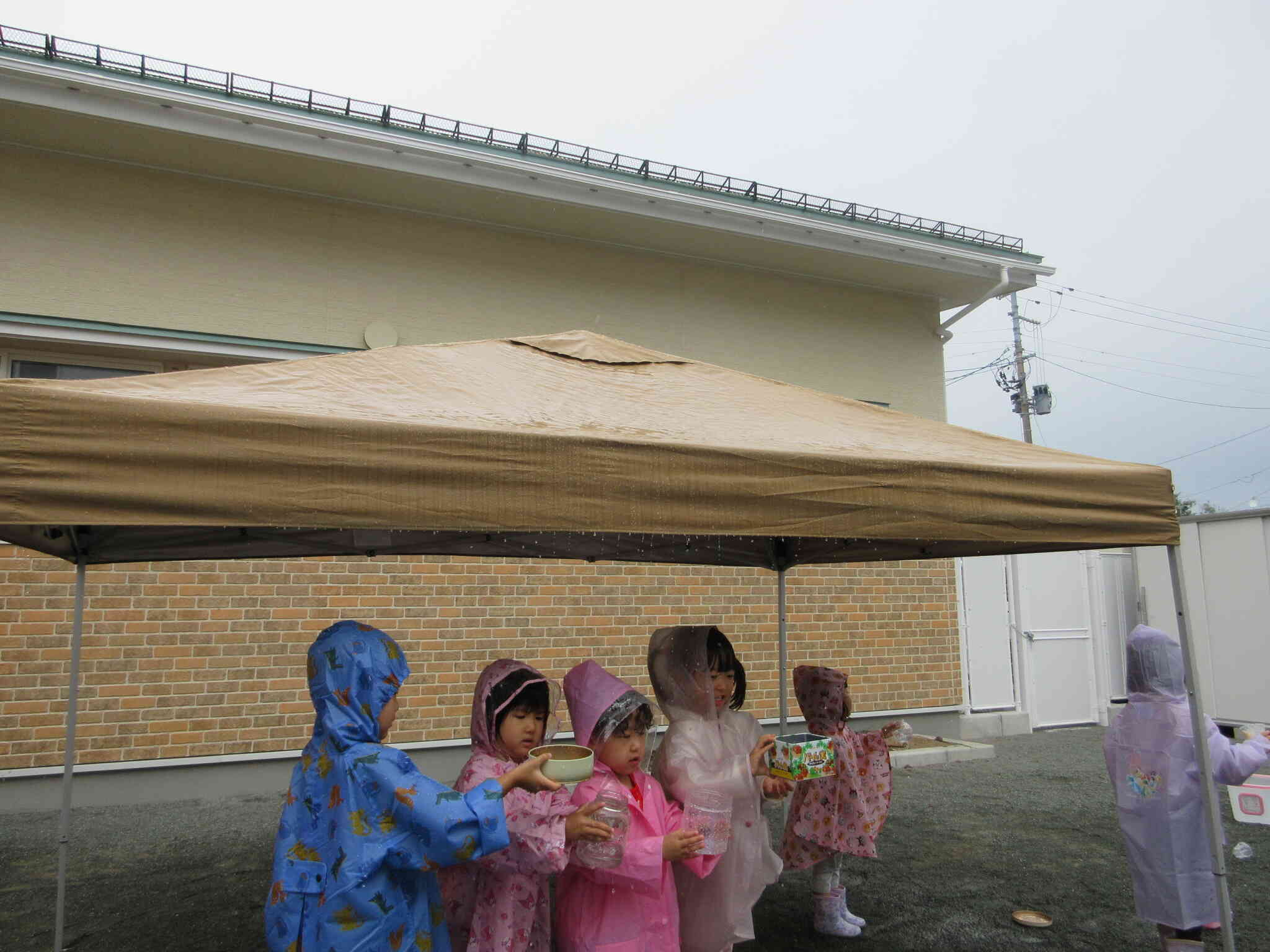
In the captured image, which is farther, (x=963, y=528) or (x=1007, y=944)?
(x=1007, y=944)

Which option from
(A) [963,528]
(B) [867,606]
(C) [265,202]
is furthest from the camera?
(B) [867,606]

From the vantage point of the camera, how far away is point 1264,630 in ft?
28.5

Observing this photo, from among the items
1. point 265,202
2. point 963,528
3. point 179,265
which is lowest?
point 963,528

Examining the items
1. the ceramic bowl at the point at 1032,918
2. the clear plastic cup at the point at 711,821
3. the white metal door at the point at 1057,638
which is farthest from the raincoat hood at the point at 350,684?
the white metal door at the point at 1057,638

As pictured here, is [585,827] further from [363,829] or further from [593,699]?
[363,829]

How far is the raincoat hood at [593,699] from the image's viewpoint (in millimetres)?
2631

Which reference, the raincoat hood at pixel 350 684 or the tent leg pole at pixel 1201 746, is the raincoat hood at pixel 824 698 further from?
the raincoat hood at pixel 350 684

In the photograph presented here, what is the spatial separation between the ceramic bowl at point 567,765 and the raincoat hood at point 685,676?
824 millimetres

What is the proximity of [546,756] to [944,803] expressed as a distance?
4.71m

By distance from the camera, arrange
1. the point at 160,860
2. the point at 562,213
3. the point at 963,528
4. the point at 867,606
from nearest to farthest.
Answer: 1. the point at 963,528
2. the point at 160,860
3. the point at 562,213
4. the point at 867,606

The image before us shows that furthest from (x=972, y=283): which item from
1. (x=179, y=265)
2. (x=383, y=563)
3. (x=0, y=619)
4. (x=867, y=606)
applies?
(x=0, y=619)

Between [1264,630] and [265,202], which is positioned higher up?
[265,202]

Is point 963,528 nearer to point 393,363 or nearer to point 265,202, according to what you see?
point 393,363

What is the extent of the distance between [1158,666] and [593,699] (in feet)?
7.60
